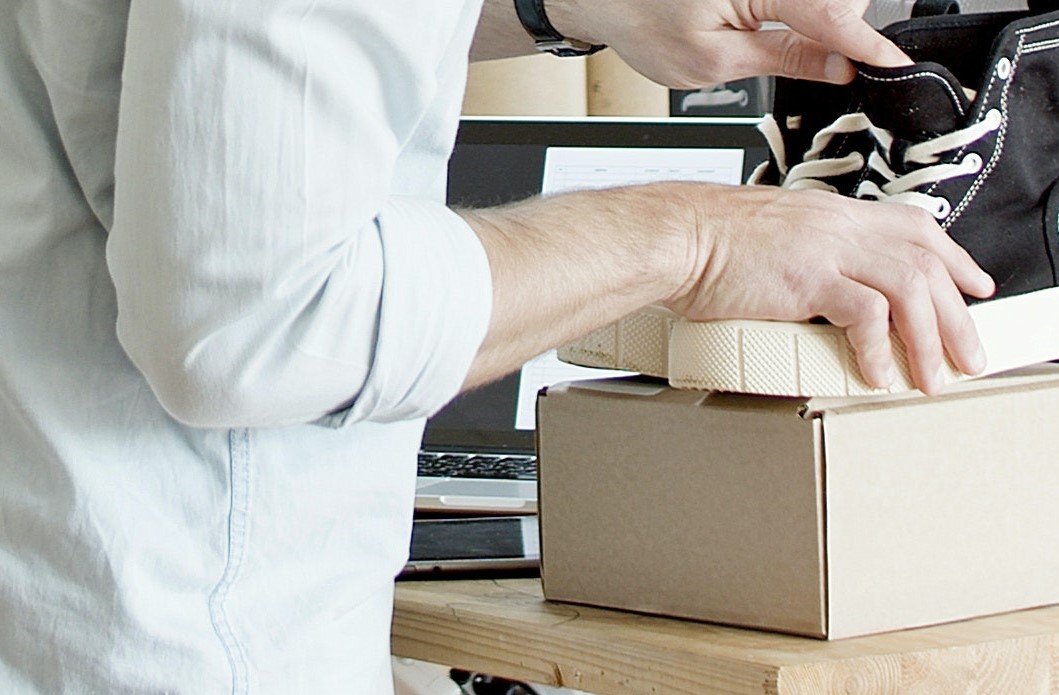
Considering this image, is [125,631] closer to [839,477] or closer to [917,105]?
[839,477]

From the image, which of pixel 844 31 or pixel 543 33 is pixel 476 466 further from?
pixel 844 31

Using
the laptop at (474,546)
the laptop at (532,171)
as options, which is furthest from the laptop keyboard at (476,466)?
the laptop at (474,546)

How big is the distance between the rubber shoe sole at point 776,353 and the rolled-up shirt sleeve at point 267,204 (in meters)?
0.17

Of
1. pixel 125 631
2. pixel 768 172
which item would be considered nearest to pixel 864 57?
pixel 768 172

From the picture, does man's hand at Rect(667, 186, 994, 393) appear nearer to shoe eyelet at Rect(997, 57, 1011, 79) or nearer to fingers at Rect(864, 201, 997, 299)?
fingers at Rect(864, 201, 997, 299)

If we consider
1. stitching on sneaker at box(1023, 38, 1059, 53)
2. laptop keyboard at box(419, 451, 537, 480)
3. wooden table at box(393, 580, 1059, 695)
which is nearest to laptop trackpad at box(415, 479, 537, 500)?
laptop keyboard at box(419, 451, 537, 480)

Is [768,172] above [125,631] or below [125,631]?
above

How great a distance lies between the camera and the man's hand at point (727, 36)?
681mm

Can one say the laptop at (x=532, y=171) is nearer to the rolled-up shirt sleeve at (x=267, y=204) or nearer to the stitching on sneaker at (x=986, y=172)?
the stitching on sneaker at (x=986, y=172)

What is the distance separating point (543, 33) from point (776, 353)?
314mm

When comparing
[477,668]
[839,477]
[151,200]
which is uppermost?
[151,200]

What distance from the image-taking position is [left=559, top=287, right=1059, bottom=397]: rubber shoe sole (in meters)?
0.63

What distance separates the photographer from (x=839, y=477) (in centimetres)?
63

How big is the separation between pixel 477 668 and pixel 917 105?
36cm
